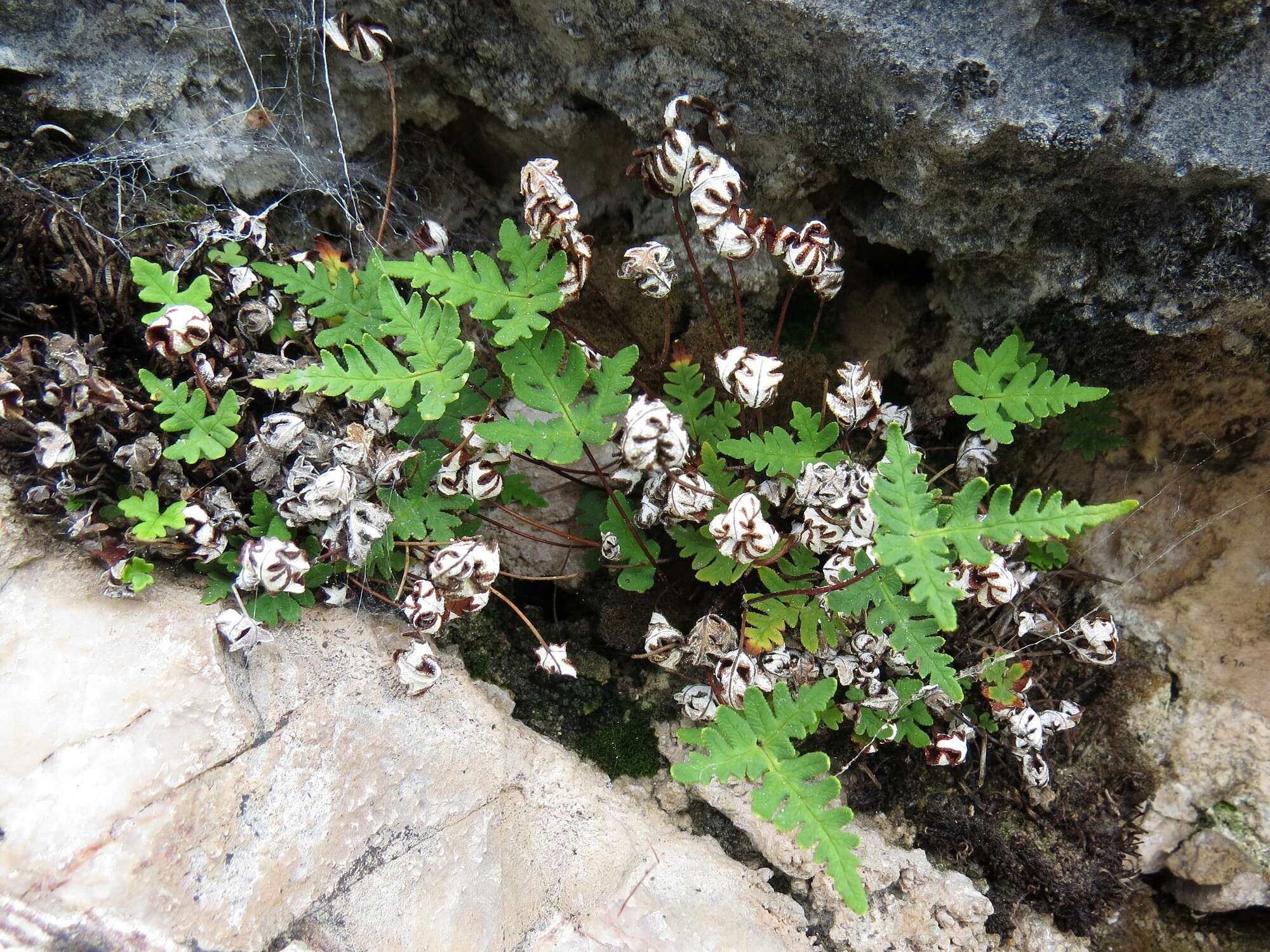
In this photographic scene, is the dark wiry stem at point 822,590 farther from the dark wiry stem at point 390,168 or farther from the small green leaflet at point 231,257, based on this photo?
the small green leaflet at point 231,257

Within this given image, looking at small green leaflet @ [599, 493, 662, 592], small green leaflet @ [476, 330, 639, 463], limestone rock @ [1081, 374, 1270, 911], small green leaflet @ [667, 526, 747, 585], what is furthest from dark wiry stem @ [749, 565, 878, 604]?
limestone rock @ [1081, 374, 1270, 911]

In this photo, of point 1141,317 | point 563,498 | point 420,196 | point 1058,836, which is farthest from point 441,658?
point 1141,317

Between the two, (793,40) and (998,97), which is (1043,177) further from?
(793,40)

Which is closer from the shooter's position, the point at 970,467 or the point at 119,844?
the point at 119,844

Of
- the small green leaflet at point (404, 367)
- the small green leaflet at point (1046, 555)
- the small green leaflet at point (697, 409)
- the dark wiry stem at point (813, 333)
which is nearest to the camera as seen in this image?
the small green leaflet at point (404, 367)

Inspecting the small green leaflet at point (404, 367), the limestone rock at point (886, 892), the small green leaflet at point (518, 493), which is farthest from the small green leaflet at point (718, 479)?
the limestone rock at point (886, 892)

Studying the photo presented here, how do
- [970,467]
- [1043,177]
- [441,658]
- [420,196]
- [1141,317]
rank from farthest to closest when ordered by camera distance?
[420,196] < [970,467] < [441,658] < [1141,317] < [1043,177]
